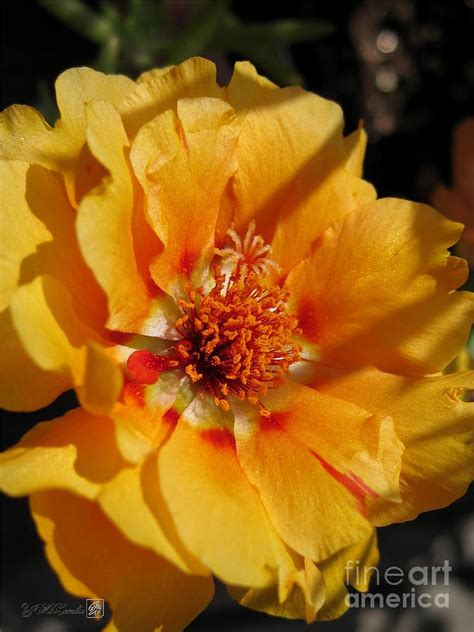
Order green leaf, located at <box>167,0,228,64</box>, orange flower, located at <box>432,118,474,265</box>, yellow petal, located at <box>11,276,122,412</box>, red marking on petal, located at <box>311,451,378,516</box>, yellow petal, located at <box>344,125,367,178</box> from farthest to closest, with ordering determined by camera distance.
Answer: orange flower, located at <box>432,118,474,265</box>, green leaf, located at <box>167,0,228,64</box>, yellow petal, located at <box>344,125,367,178</box>, red marking on petal, located at <box>311,451,378,516</box>, yellow petal, located at <box>11,276,122,412</box>

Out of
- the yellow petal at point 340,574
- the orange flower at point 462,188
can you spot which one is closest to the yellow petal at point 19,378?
the yellow petal at point 340,574

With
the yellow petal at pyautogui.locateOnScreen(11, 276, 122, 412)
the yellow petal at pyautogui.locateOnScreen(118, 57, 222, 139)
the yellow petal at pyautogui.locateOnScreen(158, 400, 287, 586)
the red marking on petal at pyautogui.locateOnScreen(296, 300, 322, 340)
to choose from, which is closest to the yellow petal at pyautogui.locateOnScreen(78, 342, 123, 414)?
the yellow petal at pyautogui.locateOnScreen(11, 276, 122, 412)

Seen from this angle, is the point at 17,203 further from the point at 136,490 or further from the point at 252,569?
the point at 252,569

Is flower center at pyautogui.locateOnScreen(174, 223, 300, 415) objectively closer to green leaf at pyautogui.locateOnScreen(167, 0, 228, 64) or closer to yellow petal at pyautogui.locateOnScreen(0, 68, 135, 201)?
yellow petal at pyautogui.locateOnScreen(0, 68, 135, 201)

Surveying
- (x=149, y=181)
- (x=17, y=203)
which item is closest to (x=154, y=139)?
(x=149, y=181)

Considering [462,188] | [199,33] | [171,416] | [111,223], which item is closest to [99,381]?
[111,223]

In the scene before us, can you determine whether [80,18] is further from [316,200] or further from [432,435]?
[432,435]

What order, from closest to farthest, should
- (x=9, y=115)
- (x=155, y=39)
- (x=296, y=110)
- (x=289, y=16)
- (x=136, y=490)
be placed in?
1. (x=136, y=490)
2. (x=9, y=115)
3. (x=296, y=110)
4. (x=155, y=39)
5. (x=289, y=16)
